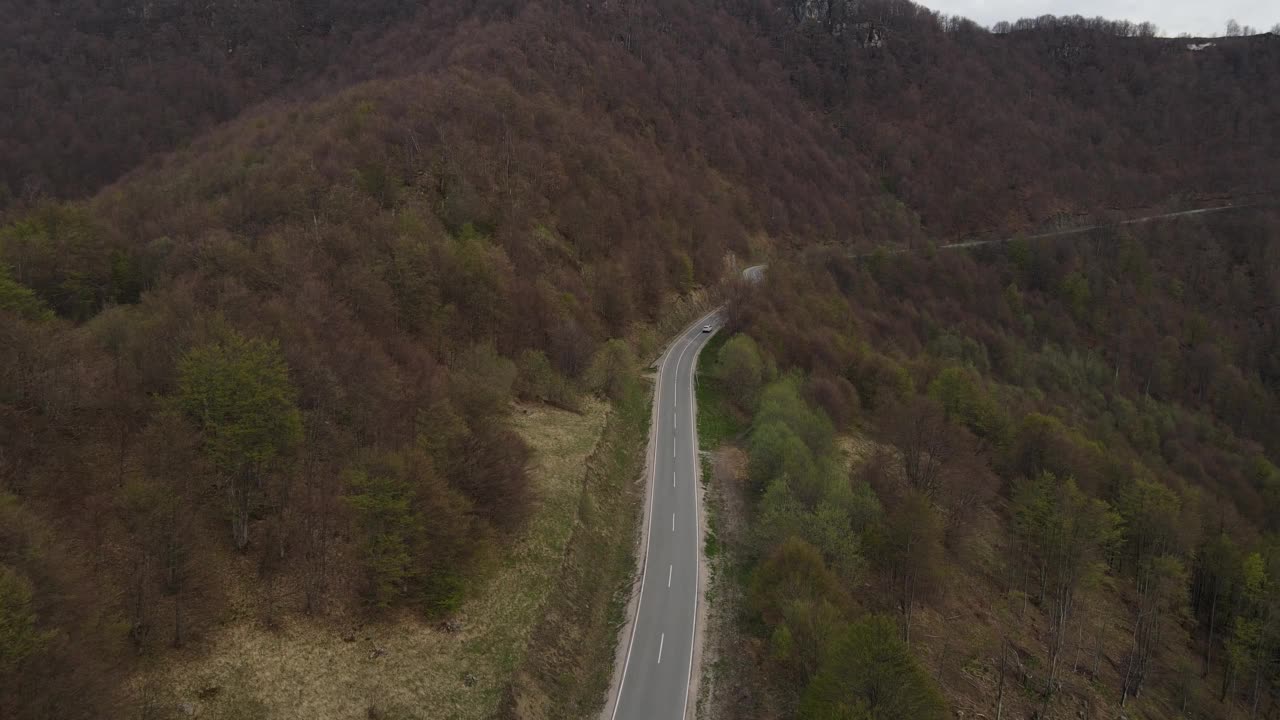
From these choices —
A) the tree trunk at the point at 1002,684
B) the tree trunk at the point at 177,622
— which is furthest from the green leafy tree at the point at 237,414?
the tree trunk at the point at 1002,684

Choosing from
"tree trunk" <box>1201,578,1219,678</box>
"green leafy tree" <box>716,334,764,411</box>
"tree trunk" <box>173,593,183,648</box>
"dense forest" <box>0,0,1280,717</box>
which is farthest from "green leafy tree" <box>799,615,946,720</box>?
"green leafy tree" <box>716,334,764,411</box>

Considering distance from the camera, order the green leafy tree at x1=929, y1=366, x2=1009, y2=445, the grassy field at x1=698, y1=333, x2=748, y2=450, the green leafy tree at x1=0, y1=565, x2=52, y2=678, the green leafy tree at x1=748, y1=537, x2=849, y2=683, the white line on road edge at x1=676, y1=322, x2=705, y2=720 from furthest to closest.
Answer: the green leafy tree at x1=929, y1=366, x2=1009, y2=445 → the grassy field at x1=698, y1=333, x2=748, y2=450 → the white line on road edge at x1=676, y1=322, x2=705, y2=720 → the green leafy tree at x1=748, y1=537, x2=849, y2=683 → the green leafy tree at x1=0, y1=565, x2=52, y2=678

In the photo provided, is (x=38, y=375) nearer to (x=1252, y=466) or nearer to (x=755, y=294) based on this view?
(x=755, y=294)

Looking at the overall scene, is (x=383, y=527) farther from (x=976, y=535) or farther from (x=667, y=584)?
(x=976, y=535)

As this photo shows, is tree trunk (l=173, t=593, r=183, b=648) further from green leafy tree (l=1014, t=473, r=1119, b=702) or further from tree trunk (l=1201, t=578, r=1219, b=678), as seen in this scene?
tree trunk (l=1201, t=578, r=1219, b=678)

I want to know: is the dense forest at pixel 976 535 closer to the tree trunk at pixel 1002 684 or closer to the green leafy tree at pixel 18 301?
the tree trunk at pixel 1002 684

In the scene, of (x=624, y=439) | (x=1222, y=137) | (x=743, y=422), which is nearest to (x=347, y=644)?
(x=624, y=439)

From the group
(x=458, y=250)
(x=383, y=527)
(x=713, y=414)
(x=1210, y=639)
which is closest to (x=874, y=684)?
(x=383, y=527)
